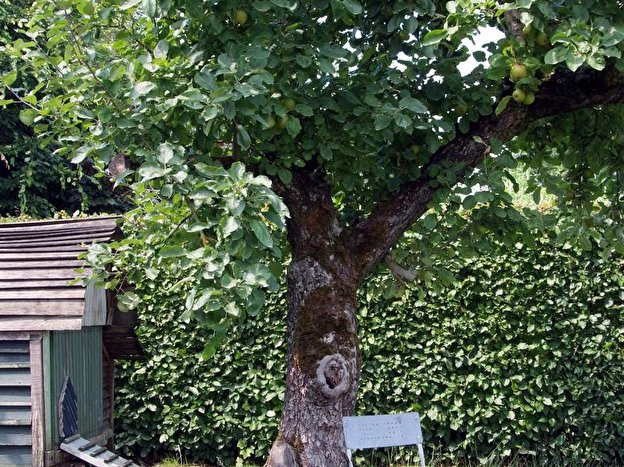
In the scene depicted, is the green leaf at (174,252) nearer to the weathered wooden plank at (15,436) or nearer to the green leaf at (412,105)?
the green leaf at (412,105)

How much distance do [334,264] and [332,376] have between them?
0.54 metres

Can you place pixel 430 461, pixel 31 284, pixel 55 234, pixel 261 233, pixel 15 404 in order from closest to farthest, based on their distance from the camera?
pixel 261 233
pixel 15 404
pixel 31 284
pixel 55 234
pixel 430 461

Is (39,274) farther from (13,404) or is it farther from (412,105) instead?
(412,105)

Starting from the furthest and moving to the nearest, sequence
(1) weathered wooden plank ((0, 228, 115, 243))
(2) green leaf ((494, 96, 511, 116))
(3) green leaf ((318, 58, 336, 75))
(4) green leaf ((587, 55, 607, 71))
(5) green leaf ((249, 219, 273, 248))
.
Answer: (1) weathered wooden plank ((0, 228, 115, 243)) < (2) green leaf ((494, 96, 511, 116)) < (3) green leaf ((318, 58, 336, 75)) < (4) green leaf ((587, 55, 607, 71)) < (5) green leaf ((249, 219, 273, 248))

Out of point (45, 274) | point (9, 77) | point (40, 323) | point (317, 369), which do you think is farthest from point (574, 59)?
point (45, 274)

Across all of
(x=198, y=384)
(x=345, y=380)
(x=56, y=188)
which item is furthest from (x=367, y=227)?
(x=56, y=188)

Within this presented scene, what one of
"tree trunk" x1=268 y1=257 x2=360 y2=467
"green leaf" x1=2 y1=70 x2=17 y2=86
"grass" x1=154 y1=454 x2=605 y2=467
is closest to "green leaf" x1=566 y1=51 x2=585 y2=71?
"tree trunk" x1=268 y1=257 x2=360 y2=467

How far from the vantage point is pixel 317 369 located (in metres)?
3.59

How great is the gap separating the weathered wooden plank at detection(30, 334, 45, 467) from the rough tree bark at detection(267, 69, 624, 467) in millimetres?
2070

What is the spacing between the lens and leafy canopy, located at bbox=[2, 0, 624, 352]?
2.94 metres

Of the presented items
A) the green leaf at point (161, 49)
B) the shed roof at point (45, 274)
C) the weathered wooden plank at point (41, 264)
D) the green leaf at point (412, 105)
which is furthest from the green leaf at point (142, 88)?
the weathered wooden plank at point (41, 264)

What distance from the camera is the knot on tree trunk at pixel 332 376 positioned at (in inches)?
140

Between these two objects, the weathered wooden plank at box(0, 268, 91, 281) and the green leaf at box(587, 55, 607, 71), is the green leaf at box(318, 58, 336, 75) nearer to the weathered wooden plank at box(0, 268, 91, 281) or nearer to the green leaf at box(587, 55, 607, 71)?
the green leaf at box(587, 55, 607, 71)

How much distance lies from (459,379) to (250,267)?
14.4ft
